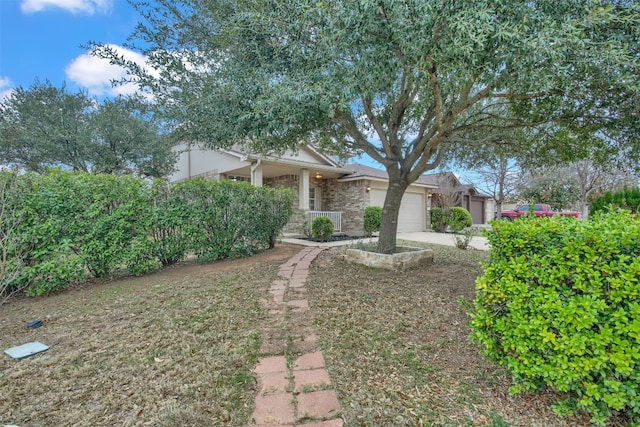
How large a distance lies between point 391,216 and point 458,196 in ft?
58.2

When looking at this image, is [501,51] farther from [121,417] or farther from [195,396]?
[121,417]

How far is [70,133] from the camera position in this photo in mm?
13844

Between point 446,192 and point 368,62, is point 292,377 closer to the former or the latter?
point 368,62

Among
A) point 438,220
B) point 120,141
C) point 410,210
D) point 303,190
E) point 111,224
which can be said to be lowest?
point 438,220

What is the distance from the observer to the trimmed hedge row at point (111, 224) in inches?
188

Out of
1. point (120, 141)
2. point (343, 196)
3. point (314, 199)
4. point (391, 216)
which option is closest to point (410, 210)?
point (343, 196)

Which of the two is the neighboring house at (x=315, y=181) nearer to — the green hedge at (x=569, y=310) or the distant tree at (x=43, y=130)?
the distant tree at (x=43, y=130)

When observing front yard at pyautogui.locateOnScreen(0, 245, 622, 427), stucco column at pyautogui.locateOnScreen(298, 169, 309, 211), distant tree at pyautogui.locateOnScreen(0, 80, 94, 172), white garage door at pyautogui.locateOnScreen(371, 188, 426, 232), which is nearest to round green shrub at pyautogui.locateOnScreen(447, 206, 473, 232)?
white garage door at pyautogui.locateOnScreen(371, 188, 426, 232)

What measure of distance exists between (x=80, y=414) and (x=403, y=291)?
372 cm

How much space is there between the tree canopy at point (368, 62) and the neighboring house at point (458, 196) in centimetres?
1078

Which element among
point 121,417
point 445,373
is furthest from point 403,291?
point 121,417

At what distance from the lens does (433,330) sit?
10.5ft

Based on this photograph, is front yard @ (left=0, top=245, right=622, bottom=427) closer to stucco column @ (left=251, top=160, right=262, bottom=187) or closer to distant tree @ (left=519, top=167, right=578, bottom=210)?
stucco column @ (left=251, top=160, right=262, bottom=187)

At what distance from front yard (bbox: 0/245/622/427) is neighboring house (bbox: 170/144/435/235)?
791 cm
